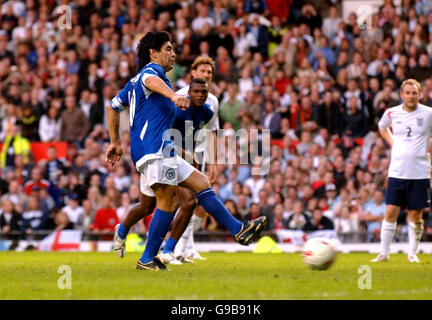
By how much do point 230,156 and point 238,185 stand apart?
74cm

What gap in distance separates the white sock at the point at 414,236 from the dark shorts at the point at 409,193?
41cm

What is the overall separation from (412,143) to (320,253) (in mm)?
3325

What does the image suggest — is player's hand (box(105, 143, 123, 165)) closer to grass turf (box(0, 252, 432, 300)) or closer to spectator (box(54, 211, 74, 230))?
grass turf (box(0, 252, 432, 300))

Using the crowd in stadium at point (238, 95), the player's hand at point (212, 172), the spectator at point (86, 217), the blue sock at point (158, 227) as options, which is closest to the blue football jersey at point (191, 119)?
the player's hand at point (212, 172)

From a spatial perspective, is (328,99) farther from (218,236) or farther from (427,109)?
(427,109)

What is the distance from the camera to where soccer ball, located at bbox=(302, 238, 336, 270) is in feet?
32.2

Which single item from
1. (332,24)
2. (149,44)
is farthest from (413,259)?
(332,24)

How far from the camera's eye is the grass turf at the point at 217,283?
7191 millimetres

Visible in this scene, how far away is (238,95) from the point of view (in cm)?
2108

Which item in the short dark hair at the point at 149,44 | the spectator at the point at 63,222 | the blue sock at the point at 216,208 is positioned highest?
the short dark hair at the point at 149,44

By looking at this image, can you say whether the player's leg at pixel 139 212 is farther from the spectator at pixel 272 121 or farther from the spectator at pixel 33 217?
the spectator at pixel 272 121

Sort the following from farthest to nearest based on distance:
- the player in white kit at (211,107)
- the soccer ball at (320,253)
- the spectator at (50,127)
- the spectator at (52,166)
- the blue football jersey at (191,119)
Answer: the spectator at (50,127)
the spectator at (52,166)
the player in white kit at (211,107)
the blue football jersey at (191,119)
the soccer ball at (320,253)

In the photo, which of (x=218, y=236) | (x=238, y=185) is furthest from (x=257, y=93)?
(x=218, y=236)

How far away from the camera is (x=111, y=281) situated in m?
8.43
